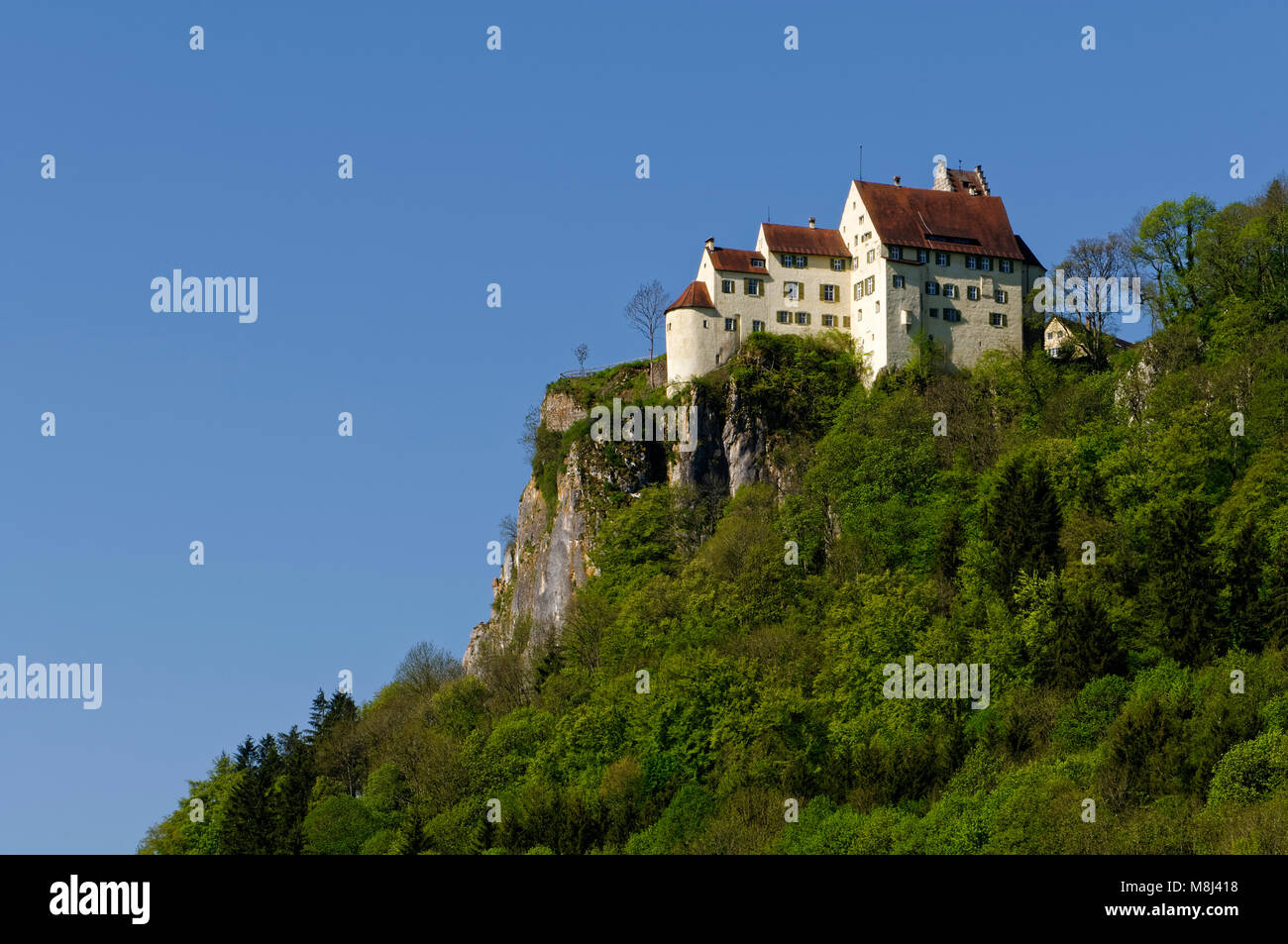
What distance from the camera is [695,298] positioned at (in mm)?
106375

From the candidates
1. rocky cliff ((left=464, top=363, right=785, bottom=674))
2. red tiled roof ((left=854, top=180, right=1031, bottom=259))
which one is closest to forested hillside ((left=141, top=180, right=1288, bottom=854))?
rocky cliff ((left=464, top=363, right=785, bottom=674))

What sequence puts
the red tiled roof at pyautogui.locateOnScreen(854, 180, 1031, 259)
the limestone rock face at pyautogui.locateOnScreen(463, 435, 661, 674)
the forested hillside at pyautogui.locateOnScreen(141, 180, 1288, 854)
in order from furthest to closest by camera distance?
the red tiled roof at pyautogui.locateOnScreen(854, 180, 1031, 259) < the limestone rock face at pyautogui.locateOnScreen(463, 435, 661, 674) < the forested hillside at pyautogui.locateOnScreen(141, 180, 1288, 854)

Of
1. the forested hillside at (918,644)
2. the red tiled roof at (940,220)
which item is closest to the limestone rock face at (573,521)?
the forested hillside at (918,644)

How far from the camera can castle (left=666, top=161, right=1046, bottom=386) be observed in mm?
105875

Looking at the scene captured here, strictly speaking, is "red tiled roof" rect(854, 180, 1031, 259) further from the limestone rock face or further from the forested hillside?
the limestone rock face

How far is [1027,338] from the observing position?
354ft

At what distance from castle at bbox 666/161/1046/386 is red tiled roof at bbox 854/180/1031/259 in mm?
86

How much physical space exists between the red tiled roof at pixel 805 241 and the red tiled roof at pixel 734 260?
1.13 metres

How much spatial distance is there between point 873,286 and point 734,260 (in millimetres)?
7412

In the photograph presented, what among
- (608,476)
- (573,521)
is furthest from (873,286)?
(573,521)

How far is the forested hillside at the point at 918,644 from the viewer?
71.4m

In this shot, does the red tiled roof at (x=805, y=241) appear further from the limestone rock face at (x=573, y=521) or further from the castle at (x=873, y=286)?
the limestone rock face at (x=573, y=521)

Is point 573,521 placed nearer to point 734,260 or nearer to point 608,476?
point 608,476

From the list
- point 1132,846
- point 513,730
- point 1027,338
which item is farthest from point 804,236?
point 1132,846
